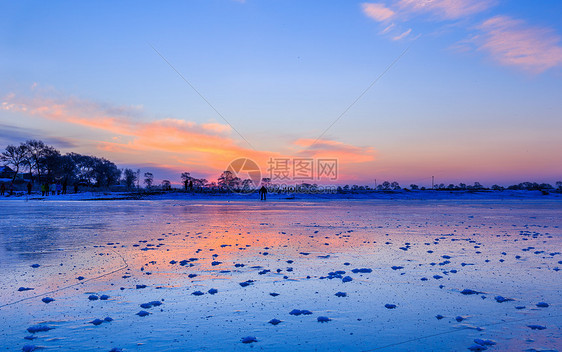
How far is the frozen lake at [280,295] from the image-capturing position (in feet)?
13.4

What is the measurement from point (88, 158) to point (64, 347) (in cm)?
13183

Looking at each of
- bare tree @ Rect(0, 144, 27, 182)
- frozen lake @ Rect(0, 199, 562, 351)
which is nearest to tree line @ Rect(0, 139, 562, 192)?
bare tree @ Rect(0, 144, 27, 182)

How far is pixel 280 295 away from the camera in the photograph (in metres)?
5.70

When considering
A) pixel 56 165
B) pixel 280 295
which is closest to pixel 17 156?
pixel 56 165

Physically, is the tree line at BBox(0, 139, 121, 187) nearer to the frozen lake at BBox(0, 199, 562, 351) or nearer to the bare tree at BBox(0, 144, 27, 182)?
the bare tree at BBox(0, 144, 27, 182)

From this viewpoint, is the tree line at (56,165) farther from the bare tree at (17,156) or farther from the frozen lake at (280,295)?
the frozen lake at (280,295)

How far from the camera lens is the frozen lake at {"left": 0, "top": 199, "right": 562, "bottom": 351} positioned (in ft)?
13.4

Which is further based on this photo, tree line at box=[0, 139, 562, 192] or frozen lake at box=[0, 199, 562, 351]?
tree line at box=[0, 139, 562, 192]

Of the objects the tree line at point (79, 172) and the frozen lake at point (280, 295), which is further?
the tree line at point (79, 172)

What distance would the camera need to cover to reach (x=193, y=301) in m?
5.39

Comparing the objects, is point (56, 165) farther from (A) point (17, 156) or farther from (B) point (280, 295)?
(B) point (280, 295)

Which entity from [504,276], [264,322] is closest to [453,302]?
[504,276]

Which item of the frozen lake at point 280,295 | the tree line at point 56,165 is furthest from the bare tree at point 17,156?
the frozen lake at point 280,295

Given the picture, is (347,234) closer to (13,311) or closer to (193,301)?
(193,301)
